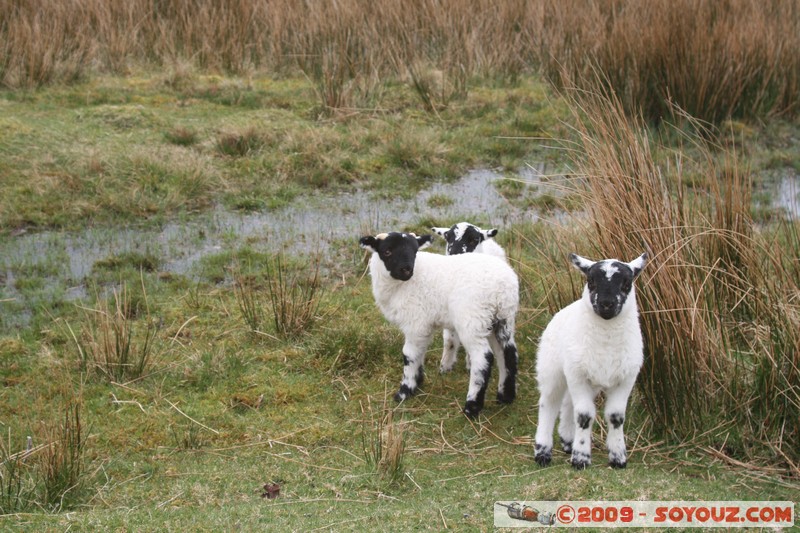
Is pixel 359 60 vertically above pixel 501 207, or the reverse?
pixel 359 60

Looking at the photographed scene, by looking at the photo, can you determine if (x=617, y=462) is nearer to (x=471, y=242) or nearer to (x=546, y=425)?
(x=546, y=425)

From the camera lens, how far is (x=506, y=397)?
7.14 m

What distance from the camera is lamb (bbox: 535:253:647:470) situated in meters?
5.45

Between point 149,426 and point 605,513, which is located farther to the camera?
point 149,426

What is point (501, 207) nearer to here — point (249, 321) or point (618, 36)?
point (618, 36)

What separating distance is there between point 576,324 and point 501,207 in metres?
5.66

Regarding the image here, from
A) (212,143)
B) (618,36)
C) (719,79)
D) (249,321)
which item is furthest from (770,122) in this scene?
(249,321)

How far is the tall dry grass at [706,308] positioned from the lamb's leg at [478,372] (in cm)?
104

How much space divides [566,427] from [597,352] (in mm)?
Result: 819

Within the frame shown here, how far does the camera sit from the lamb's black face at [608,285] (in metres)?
5.35

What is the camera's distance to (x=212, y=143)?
11.8m

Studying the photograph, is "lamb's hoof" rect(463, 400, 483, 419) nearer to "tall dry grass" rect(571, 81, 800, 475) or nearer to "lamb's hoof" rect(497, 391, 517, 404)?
"lamb's hoof" rect(497, 391, 517, 404)

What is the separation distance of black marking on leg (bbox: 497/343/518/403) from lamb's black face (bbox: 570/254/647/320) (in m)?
1.60

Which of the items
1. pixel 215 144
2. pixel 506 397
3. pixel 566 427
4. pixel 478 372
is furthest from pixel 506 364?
pixel 215 144
